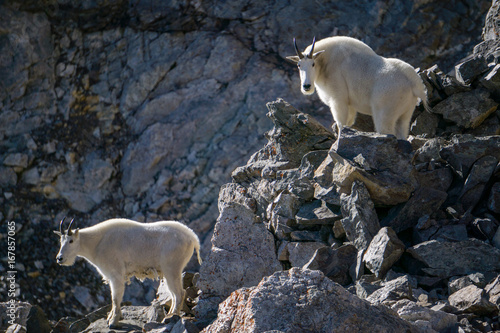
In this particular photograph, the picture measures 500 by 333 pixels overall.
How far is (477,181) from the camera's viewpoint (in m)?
7.14

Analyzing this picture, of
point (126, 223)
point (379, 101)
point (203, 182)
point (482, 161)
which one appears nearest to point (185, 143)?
point (203, 182)

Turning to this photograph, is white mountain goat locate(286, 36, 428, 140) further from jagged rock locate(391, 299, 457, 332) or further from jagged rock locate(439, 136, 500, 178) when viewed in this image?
jagged rock locate(391, 299, 457, 332)

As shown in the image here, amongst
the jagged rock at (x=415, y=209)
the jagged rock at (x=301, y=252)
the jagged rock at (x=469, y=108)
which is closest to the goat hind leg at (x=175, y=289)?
the jagged rock at (x=301, y=252)

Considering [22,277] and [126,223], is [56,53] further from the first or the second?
[126,223]

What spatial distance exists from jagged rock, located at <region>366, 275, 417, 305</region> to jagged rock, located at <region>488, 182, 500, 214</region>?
1.95 meters

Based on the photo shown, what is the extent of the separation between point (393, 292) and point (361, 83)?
13.8ft

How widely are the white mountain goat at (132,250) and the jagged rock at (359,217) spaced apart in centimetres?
258

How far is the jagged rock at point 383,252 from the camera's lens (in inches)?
239

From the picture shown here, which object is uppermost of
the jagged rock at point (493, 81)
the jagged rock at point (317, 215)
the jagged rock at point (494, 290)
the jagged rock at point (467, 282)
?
the jagged rock at point (493, 81)

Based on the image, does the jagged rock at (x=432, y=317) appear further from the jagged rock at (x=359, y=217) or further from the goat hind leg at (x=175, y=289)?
the goat hind leg at (x=175, y=289)

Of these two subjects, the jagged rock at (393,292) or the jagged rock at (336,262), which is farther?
the jagged rock at (336,262)

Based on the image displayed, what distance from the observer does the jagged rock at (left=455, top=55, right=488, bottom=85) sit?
30.9ft

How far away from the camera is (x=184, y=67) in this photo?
18109 mm

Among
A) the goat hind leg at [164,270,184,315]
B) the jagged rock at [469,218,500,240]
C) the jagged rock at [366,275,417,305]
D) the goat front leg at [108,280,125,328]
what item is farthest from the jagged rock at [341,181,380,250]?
the goat front leg at [108,280,125,328]
